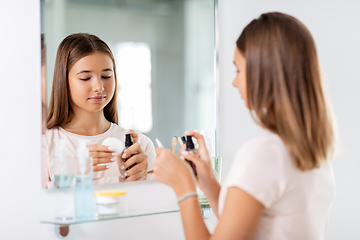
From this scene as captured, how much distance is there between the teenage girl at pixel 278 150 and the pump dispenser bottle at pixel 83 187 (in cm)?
27

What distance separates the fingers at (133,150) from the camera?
118 centimetres

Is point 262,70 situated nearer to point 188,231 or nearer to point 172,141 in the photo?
point 188,231

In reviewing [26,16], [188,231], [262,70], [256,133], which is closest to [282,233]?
[188,231]

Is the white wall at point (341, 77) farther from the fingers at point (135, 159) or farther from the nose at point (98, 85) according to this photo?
the nose at point (98, 85)

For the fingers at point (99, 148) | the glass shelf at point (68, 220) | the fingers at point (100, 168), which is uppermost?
the fingers at point (99, 148)

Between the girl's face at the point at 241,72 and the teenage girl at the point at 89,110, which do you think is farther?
the teenage girl at the point at 89,110

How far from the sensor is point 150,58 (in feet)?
4.04

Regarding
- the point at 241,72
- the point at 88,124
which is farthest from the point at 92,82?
the point at 241,72

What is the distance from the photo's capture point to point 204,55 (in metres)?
1.32

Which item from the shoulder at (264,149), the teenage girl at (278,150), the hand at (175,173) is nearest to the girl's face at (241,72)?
the teenage girl at (278,150)

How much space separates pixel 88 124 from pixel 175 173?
37 centimetres

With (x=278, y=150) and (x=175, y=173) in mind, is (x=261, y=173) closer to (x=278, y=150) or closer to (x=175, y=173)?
(x=278, y=150)

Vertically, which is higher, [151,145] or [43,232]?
[151,145]

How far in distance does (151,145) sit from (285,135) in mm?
533
